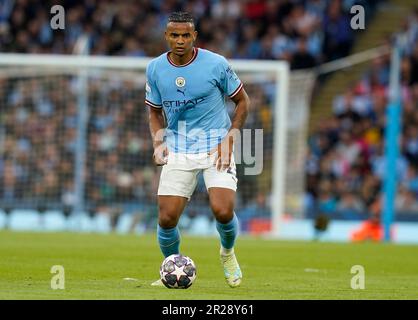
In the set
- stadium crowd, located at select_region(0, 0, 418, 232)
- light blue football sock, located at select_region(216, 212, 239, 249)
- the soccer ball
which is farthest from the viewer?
stadium crowd, located at select_region(0, 0, 418, 232)

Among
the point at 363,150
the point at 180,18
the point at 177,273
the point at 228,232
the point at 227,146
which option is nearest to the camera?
the point at 177,273

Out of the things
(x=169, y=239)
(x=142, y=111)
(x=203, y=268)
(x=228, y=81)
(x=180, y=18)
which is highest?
(x=180, y=18)

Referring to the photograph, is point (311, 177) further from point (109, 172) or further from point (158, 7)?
point (158, 7)

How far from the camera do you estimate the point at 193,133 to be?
10836 millimetres

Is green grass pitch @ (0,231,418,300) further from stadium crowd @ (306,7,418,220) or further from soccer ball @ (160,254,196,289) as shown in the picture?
stadium crowd @ (306,7,418,220)

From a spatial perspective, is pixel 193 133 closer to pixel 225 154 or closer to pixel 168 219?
pixel 225 154

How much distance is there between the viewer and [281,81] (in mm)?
23125

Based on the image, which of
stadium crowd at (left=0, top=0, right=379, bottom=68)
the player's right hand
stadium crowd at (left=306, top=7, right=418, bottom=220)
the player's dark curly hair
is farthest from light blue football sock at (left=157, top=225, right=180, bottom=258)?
stadium crowd at (left=0, top=0, right=379, bottom=68)

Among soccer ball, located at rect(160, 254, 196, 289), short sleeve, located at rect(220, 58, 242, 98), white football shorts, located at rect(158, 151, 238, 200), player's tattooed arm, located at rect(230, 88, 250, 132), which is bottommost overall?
soccer ball, located at rect(160, 254, 196, 289)

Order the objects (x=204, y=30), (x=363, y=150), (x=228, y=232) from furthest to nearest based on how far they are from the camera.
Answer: (x=204, y=30), (x=363, y=150), (x=228, y=232)

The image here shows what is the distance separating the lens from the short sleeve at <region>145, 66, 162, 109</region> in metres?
10.9

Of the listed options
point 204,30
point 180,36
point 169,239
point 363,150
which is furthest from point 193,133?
point 204,30

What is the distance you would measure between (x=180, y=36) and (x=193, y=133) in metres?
0.93

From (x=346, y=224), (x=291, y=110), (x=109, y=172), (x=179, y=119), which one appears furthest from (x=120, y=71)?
(x=179, y=119)
